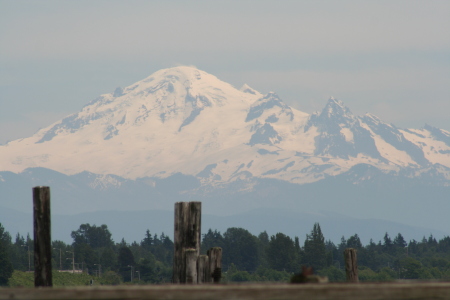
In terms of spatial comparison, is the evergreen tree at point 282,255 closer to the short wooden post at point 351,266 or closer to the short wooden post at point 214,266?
the short wooden post at point 351,266

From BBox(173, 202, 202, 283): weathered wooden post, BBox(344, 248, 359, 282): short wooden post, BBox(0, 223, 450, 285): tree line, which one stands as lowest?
BBox(344, 248, 359, 282): short wooden post

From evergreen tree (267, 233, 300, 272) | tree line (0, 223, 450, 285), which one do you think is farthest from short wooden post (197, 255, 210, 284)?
evergreen tree (267, 233, 300, 272)

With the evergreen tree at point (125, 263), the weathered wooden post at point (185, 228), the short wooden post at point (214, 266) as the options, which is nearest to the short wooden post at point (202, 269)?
the short wooden post at point (214, 266)

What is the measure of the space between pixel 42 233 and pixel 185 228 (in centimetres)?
286

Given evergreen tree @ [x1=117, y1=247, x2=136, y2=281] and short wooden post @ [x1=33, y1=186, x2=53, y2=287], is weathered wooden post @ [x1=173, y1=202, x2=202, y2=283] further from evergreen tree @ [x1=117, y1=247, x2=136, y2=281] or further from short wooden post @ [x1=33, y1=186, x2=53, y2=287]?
evergreen tree @ [x1=117, y1=247, x2=136, y2=281]

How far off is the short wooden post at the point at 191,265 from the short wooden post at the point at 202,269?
1.19 ft

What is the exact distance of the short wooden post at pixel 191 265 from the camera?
13.1m

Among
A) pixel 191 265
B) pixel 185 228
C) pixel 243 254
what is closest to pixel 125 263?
pixel 243 254

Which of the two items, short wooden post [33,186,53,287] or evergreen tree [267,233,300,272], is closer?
short wooden post [33,186,53,287]

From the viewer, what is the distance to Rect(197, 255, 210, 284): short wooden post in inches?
547

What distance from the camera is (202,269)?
14.1 metres

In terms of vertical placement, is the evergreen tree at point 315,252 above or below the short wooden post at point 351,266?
above

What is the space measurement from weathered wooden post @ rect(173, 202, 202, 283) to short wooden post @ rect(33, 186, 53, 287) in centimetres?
244

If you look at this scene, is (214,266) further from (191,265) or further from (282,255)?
(282,255)
